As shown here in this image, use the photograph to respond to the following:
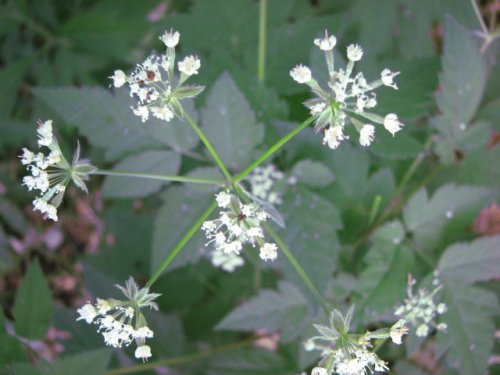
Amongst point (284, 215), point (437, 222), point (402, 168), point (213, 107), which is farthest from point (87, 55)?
point (437, 222)

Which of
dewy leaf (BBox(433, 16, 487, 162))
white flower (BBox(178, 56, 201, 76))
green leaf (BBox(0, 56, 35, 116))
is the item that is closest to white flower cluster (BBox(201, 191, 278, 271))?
white flower (BBox(178, 56, 201, 76))

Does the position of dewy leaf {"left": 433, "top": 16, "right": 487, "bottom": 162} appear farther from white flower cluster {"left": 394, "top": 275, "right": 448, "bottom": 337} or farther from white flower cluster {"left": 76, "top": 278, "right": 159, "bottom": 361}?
white flower cluster {"left": 76, "top": 278, "right": 159, "bottom": 361}

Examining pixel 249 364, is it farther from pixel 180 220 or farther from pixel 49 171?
pixel 49 171

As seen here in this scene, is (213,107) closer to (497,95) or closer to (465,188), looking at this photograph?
(465,188)

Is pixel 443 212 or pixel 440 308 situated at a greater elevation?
pixel 443 212

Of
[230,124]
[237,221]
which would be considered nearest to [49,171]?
[237,221]

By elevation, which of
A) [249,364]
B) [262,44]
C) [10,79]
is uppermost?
[10,79]

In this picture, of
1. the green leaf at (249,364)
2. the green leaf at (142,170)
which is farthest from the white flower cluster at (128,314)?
the green leaf at (249,364)
